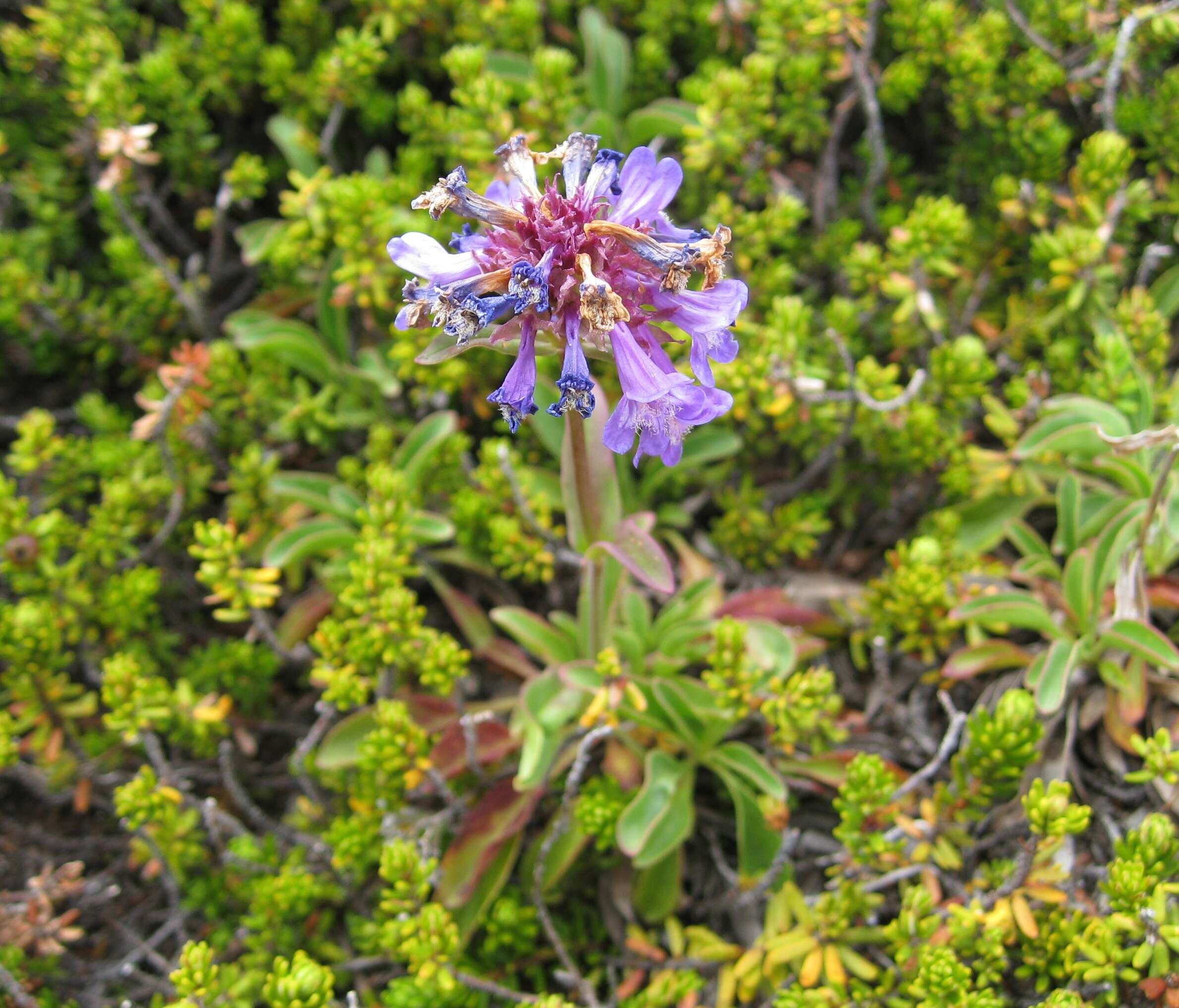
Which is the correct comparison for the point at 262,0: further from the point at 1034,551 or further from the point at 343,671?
the point at 1034,551

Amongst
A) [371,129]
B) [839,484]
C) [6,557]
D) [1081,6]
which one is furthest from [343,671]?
[1081,6]

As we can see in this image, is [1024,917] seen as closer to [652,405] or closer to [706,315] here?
[652,405]

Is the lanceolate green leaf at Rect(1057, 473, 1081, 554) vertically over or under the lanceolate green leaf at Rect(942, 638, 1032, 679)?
over

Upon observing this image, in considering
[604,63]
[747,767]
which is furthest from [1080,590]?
[604,63]

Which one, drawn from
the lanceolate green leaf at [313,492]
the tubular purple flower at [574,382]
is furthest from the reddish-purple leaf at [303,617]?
the tubular purple flower at [574,382]

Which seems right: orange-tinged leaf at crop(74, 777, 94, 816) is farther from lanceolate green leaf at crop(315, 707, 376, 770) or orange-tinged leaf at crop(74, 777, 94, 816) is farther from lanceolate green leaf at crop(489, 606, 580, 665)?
lanceolate green leaf at crop(489, 606, 580, 665)

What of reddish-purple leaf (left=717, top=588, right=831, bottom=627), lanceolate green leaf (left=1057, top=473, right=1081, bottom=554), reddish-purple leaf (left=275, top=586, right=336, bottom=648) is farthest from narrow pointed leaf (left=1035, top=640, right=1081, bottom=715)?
reddish-purple leaf (left=275, top=586, right=336, bottom=648)

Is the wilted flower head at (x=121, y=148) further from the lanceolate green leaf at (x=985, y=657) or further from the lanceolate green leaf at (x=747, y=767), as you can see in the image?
the lanceolate green leaf at (x=985, y=657)
